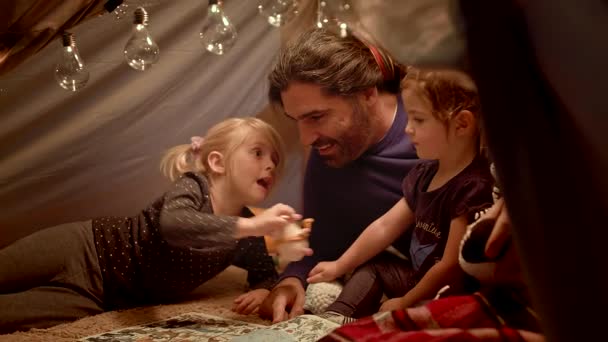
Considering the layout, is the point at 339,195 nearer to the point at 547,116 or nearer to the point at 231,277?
the point at 231,277

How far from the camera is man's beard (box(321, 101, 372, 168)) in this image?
1354 mm

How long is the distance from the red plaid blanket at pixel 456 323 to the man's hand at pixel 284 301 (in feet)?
1.56

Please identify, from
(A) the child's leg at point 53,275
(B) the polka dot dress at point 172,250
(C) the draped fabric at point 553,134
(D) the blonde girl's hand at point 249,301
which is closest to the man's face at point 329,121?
(B) the polka dot dress at point 172,250

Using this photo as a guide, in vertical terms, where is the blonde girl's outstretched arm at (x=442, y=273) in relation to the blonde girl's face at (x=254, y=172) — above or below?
below

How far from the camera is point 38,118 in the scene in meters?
1.49

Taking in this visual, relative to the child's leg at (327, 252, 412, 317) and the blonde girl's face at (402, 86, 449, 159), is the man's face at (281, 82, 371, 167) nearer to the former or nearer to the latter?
the blonde girl's face at (402, 86, 449, 159)

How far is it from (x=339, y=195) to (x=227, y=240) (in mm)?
259

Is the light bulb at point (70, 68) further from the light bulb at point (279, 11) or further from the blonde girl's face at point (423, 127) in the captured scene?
the blonde girl's face at point (423, 127)

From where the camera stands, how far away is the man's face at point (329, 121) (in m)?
1.36

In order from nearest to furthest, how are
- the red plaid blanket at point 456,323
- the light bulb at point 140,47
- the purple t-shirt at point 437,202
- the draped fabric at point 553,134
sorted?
the draped fabric at point 553,134 → the red plaid blanket at point 456,323 → the purple t-shirt at point 437,202 → the light bulb at point 140,47

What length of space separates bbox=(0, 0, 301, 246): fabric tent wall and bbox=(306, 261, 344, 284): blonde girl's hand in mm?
146

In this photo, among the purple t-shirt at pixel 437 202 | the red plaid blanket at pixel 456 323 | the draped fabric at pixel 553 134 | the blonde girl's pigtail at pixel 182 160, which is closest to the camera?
the draped fabric at pixel 553 134

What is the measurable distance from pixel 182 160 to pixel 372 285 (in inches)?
20.7

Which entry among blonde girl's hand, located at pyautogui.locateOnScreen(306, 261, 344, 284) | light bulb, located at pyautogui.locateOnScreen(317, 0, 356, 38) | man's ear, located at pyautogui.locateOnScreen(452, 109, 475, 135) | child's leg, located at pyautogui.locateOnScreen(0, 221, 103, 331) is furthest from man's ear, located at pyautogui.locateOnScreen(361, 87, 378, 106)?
child's leg, located at pyautogui.locateOnScreen(0, 221, 103, 331)
